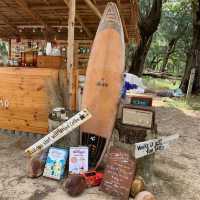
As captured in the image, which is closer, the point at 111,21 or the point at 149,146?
the point at 149,146

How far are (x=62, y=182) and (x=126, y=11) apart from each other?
496 centimetres

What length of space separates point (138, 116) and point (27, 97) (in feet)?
6.82

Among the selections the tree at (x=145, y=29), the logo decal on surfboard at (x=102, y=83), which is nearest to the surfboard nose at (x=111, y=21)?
the logo decal on surfboard at (x=102, y=83)

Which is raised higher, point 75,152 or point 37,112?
point 37,112

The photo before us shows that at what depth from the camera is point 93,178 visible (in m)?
3.77

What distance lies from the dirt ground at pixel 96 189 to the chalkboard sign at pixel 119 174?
0.42ft

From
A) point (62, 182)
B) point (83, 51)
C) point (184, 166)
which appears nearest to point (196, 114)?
point (83, 51)

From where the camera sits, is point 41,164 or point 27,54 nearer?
point 41,164

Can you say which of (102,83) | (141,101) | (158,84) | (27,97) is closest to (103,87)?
(102,83)

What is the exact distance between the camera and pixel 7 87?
5.18 m

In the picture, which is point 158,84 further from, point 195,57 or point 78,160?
point 78,160

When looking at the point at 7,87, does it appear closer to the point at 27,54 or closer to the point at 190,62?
the point at 27,54

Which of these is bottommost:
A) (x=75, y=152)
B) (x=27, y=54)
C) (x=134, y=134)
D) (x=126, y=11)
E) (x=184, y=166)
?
(x=184, y=166)

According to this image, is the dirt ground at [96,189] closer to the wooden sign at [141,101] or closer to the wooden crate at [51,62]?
the wooden sign at [141,101]
